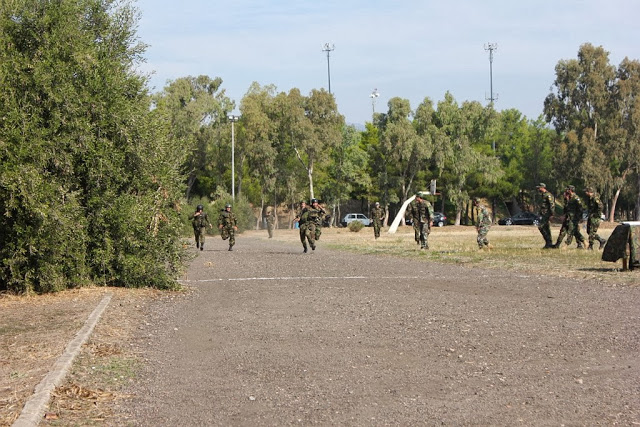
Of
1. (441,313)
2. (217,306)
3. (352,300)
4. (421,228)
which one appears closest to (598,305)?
(441,313)

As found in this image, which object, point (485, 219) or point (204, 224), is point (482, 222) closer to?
point (485, 219)

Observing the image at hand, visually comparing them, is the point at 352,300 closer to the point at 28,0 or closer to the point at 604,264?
the point at 28,0

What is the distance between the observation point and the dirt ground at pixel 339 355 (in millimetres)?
6465

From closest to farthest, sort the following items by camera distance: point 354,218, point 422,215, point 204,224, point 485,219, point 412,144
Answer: point 485,219 → point 422,215 → point 204,224 → point 412,144 → point 354,218

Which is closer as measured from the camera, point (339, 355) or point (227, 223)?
point (339, 355)

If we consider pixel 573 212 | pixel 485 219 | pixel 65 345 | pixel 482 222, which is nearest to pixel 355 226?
pixel 482 222

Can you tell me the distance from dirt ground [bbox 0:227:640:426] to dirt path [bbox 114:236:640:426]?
0.02 meters

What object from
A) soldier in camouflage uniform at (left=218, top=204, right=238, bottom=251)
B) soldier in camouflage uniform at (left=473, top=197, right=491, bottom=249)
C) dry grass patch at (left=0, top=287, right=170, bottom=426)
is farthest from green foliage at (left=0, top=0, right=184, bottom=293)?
soldier in camouflage uniform at (left=218, top=204, right=238, bottom=251)

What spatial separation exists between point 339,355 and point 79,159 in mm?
8012

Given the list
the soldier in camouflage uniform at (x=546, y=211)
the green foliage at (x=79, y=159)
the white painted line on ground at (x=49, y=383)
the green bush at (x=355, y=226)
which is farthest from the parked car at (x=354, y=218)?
the white painted line on ground at (x=49, y=383)

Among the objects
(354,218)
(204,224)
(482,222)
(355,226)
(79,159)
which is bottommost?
(355,226)

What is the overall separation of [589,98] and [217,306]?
227 ft

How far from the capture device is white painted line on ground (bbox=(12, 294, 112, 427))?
6.06 meters

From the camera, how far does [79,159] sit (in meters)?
15.0
